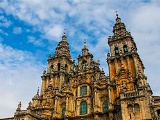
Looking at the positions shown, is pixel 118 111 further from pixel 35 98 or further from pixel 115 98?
pixel 35 98

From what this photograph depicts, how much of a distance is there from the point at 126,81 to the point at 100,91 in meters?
5.00

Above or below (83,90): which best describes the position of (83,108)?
below

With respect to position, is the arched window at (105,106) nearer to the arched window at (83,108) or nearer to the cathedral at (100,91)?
the cathedral at (100,91)

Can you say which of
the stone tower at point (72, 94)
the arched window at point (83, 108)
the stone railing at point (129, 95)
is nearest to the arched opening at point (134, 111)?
the stone railing at point (129, 95)

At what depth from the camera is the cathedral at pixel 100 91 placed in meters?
31.1

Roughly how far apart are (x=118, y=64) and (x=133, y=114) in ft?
40.2

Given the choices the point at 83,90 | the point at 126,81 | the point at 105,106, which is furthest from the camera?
the point at 83,90

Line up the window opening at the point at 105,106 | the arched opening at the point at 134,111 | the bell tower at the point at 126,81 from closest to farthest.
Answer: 1. the arched opening at the point at 134,111
2. the bell tower at the point at 126,81
3. the window opening at the point at 105,106

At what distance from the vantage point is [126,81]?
1454 inches

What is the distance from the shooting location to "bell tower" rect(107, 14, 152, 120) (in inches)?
1188

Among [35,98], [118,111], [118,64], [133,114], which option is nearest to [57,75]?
[35,98]

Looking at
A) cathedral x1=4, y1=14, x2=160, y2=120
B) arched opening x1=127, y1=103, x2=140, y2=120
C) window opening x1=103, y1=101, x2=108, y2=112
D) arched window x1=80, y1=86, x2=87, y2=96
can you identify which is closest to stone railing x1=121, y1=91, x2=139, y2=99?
cathedral x1=4, y1=14, x2=160, y2=120

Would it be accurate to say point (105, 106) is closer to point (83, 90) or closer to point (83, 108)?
point (83, 108)

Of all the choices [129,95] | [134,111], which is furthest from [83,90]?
[134,111]
